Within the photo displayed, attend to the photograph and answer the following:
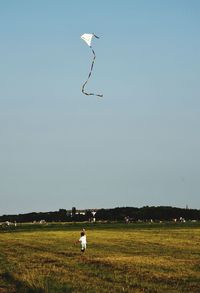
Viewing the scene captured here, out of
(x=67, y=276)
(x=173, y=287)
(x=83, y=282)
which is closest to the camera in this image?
(x=173, y=287)

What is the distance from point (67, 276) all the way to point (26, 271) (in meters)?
3.26

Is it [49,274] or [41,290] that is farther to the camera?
[49,274]

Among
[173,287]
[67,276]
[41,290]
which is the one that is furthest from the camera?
[67,276]

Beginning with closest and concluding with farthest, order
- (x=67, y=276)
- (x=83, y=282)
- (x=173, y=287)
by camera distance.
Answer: (x=173, y=287) → (x=83, y=282) → (x=67, y=276)

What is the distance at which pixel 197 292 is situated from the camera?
67.4 ft

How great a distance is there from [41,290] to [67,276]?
521 centimetres

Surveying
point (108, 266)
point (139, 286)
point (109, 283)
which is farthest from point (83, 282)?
point (108, 266)

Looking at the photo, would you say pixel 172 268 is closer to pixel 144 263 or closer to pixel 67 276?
pixel 144 263

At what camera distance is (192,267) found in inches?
1155

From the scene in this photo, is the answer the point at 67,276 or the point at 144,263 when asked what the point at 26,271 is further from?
the point at 144,263

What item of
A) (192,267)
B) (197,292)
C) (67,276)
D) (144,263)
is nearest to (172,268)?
(192,267)

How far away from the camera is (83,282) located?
23.5 metres

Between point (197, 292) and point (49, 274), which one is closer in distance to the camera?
point (197, 292)

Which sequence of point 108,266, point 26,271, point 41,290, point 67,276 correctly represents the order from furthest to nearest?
point 108,266 < point 26,271 < point 67,276 < point 41,290
